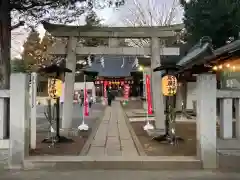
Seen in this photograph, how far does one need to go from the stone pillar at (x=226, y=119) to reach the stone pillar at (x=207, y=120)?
1.06 ft

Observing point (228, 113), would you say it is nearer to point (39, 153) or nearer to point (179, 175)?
point (179, 175)

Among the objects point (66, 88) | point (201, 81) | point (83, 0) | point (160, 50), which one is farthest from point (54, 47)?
point (201, 81)

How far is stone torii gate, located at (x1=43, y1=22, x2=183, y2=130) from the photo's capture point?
14.1 m

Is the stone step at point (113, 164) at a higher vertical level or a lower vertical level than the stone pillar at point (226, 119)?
lower

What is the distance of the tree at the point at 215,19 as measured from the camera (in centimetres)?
2595

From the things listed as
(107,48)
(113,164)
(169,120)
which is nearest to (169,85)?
(169,120)

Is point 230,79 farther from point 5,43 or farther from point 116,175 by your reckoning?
point 116,175

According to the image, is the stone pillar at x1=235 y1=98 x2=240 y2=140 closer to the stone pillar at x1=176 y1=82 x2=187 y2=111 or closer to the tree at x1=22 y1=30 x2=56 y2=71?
the stone pillar at x1=176 y1=82 x2=187 y2=111

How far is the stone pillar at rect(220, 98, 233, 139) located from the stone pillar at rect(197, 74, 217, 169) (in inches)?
12.7

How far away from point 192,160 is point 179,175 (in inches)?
31.0

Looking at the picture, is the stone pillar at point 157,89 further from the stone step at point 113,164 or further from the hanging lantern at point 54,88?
the stone step at point 113,164

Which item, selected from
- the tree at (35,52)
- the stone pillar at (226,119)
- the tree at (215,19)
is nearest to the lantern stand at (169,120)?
the stone pillar at (226,119)

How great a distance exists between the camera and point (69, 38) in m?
14.2

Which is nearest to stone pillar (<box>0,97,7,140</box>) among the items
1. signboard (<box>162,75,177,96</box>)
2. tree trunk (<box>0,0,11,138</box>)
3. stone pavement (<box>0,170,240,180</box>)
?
stone pavement (<box>0,170,240,180</box>)
